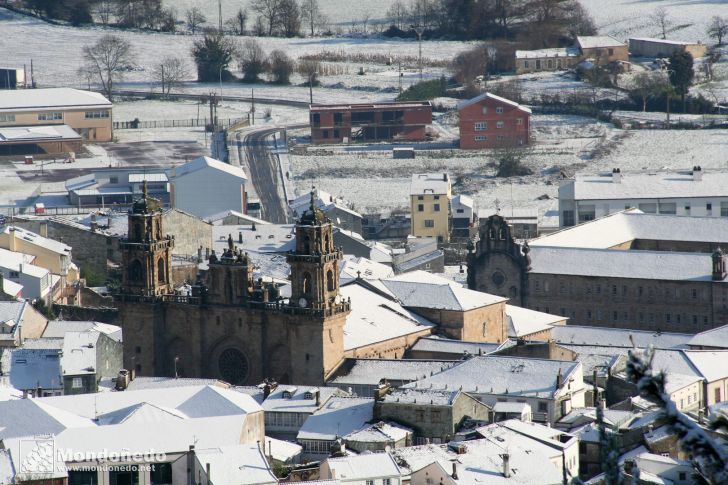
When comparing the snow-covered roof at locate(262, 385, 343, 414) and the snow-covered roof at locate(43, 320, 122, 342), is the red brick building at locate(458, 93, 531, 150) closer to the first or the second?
the snow-covered roof at locate(43, 320, 122, 342)

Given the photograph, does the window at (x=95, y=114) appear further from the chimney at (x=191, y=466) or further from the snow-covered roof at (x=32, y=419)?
the chimney at (x=191, y=466)

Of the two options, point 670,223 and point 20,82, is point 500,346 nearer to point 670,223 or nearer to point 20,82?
point 670,223

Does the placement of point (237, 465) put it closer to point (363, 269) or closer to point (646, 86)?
point (363, 269)

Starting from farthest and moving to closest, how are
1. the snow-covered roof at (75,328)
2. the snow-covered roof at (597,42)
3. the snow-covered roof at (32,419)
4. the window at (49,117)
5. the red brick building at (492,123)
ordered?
the snow-covered roof at (597,42)
the window at (49,117)
the red brick building at (492,123)
the snow-covered roof at (75,328)
the snow-covered roof at (32,419)

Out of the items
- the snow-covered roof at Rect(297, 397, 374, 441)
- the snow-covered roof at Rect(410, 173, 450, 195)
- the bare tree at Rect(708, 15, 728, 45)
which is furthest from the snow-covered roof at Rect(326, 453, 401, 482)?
the bare tree at Rect(708, 15, 728, 45)

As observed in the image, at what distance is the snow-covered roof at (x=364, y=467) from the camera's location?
5353 centimetres

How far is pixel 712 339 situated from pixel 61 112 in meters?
97.1

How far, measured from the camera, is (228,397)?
63.9 metres

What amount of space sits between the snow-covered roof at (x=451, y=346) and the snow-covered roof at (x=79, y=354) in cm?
1389

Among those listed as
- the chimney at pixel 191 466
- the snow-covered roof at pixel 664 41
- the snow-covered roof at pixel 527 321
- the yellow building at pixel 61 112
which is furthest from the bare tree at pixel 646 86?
the chimney at pixel 191 466

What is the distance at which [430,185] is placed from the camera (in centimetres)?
12444

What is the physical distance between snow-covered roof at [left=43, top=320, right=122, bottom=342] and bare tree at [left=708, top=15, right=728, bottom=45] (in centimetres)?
11404

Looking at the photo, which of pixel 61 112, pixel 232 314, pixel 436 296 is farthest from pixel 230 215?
pixel 61 112

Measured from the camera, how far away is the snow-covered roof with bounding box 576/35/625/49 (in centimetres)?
18550
